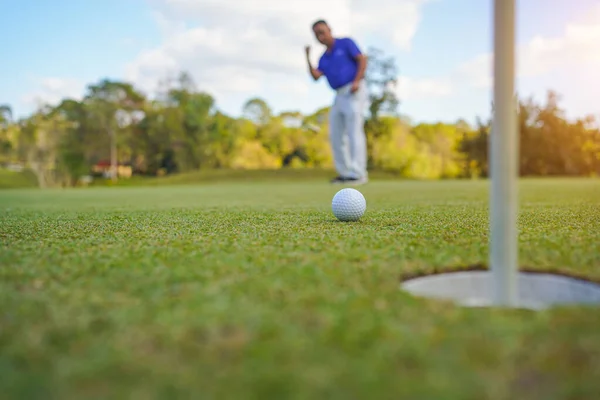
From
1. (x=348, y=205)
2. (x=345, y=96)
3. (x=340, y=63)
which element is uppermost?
(x=340, y=63)

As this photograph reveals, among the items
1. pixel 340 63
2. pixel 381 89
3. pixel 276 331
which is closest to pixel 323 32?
pixel 340 63

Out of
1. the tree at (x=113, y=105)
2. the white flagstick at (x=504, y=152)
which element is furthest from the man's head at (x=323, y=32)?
the tree at (x=113, y=105)

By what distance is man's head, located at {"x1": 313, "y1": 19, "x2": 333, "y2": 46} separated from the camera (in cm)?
938

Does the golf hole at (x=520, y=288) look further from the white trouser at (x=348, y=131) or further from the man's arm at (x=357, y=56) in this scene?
the white trouser at (x=348, y=131)

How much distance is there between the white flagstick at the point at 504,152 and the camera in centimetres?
175

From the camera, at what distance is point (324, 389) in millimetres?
1095

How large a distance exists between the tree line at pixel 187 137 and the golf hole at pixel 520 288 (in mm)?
39725

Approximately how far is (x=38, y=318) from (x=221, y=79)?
55.2 meters

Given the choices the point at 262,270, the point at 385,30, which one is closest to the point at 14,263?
the point at 262,270

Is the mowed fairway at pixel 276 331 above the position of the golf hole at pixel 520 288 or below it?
above

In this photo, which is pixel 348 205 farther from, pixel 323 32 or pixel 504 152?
pixel 323 32

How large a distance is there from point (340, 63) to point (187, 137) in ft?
130

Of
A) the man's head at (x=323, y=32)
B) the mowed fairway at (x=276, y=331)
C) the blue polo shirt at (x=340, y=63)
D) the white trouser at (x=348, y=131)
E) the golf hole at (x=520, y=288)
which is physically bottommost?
the golf hole at (x=520, y=288)

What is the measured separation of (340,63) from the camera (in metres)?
9.95
